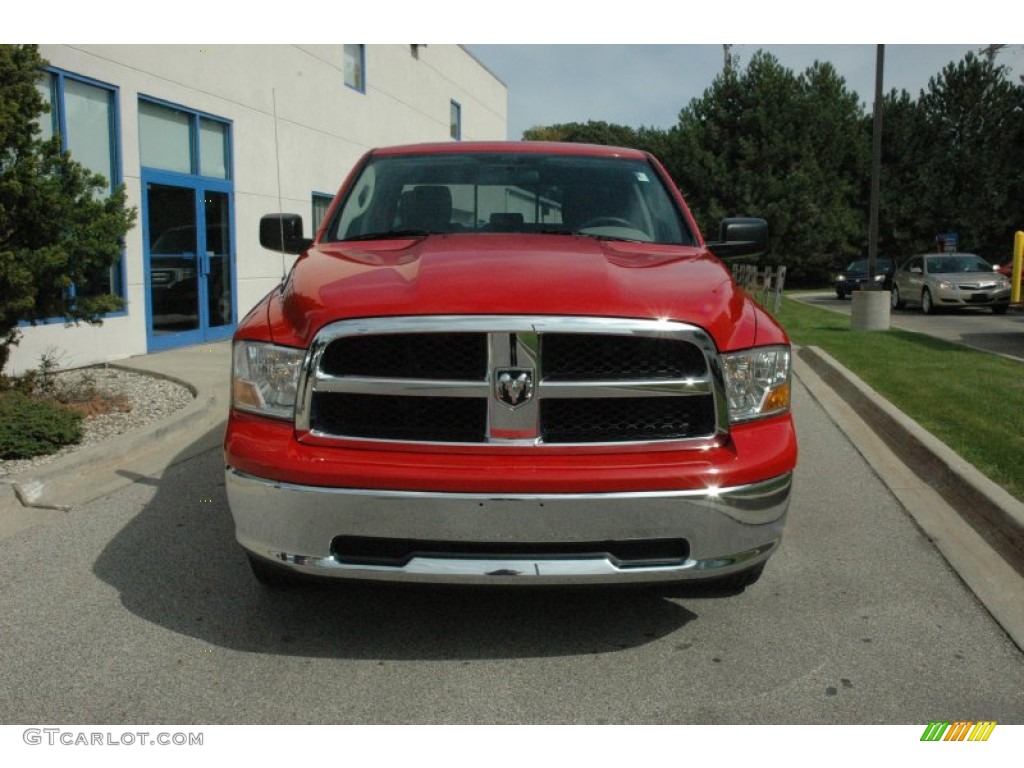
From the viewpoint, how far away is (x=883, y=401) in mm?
8375

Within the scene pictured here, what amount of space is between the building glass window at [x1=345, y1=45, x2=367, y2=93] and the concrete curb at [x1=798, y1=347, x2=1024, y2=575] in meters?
13.6

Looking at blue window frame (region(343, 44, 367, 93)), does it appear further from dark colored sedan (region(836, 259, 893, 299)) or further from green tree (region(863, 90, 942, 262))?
green tree (region(863, 90, 942, 262))

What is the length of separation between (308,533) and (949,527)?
345 cm

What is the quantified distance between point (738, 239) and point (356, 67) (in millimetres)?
16413

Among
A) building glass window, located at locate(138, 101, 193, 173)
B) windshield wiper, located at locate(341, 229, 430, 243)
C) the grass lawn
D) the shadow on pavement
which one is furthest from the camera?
building glass window, located at locate(138, 101, 193, 173)

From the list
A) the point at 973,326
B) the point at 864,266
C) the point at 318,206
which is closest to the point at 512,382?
the point at 318,206

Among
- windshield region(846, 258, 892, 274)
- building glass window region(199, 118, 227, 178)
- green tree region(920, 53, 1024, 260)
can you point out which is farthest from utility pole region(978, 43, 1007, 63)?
building glass window region(199, 118, 227, 178)

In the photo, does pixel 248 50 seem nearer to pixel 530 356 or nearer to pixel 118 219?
pixel 118 219

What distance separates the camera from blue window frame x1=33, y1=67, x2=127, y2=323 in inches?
400

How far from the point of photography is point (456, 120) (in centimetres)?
2816

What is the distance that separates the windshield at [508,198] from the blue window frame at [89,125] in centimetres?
627

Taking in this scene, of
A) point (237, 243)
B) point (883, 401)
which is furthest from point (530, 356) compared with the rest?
point (237, 243)

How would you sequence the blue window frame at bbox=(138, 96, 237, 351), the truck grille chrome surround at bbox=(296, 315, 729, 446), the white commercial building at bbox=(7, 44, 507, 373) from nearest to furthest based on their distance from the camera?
the truck grille chrome surround at bbox=(296, 315, 729, 446) < the white commercial building at bbox=(7, 44, 507, 373) < the blue window frame at bbox=(138, 96, 237, 351)
